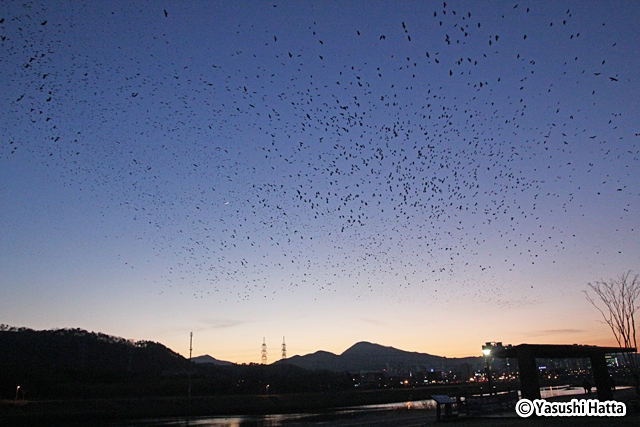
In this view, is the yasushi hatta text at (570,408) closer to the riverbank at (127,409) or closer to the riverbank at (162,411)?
the riverbank at (162,411)

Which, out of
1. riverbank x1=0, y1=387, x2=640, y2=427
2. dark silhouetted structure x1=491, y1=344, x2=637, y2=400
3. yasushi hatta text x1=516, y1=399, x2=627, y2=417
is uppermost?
dark silhouetted structure x1=491, y1=344, x2=637, y2=400

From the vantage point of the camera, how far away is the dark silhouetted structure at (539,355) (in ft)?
75.4

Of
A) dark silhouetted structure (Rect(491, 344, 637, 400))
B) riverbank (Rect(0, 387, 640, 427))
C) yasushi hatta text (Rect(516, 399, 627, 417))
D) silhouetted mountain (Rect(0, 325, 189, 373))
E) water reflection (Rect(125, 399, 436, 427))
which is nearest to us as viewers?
yasushi hatta text (Rect(516, 399, 627, 417))

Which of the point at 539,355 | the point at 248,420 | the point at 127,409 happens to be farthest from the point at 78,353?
the point at 539,355

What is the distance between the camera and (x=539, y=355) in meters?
26.6

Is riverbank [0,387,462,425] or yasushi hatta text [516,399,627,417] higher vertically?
yasushi hatta text [516,399,627,417]

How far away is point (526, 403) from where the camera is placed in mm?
22750

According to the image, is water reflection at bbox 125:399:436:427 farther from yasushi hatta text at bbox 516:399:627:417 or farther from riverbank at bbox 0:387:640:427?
yasushi hatta text at bbox 516:399:627:417

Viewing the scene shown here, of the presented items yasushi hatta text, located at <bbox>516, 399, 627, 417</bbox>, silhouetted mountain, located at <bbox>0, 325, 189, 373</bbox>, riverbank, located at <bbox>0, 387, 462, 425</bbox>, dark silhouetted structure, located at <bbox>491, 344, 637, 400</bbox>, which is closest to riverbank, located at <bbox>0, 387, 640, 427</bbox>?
riverbank, located at <bbox>0, 387, 462, 425</bbox>

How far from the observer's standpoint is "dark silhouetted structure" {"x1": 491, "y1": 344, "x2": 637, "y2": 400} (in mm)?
22984

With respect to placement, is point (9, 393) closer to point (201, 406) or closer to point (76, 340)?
point (201, 406)

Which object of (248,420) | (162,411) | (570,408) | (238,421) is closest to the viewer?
(570,408)

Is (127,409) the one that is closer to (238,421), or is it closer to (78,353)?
(238,421)

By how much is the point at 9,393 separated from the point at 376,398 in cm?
7225
